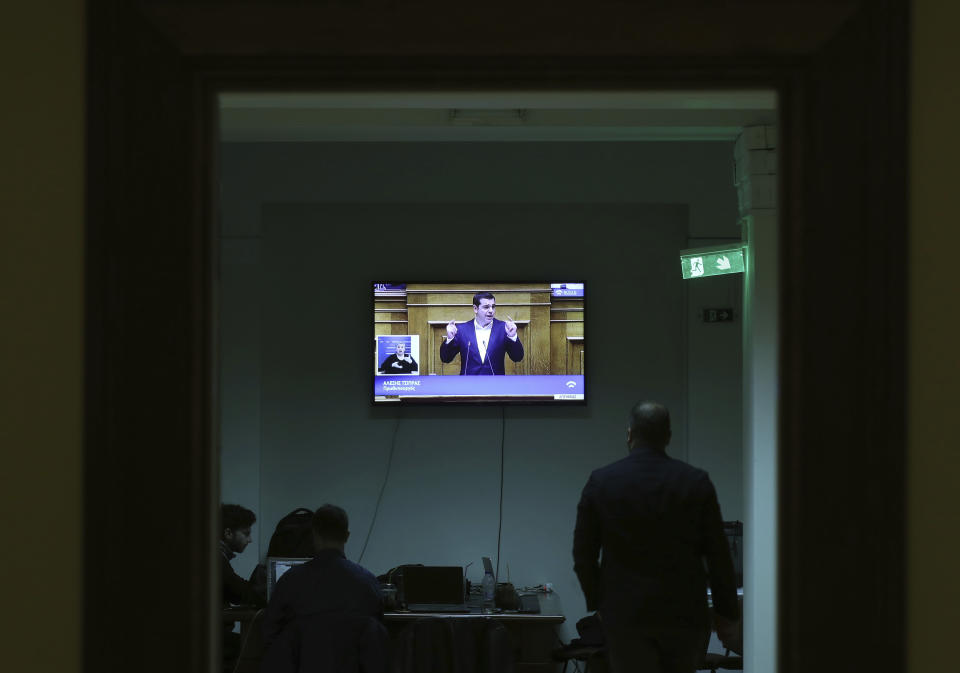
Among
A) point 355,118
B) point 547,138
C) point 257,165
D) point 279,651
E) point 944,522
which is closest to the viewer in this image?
point 944,522

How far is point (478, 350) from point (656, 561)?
284 cm

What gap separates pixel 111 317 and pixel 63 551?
34 centimetres

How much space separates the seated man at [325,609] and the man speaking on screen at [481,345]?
2.08 meters

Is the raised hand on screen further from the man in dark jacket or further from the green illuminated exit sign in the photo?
the man in dark jacket

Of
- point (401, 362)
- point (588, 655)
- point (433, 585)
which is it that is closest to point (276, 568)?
point (433, 585)

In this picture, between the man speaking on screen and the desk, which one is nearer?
the desk

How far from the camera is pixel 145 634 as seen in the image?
1380 mm

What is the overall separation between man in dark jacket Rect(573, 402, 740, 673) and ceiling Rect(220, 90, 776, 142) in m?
1.46

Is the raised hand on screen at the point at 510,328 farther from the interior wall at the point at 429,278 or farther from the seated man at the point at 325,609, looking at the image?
the seated man at the point at 325,609

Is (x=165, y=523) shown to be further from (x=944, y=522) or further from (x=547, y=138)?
(x=547, y=138)

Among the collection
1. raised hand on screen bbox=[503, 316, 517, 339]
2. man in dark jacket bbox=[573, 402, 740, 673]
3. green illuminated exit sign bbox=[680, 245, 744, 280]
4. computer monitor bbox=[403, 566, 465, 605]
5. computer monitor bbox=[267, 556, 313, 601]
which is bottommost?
→ computer monitor bbox=[403, 566, 465, 605]

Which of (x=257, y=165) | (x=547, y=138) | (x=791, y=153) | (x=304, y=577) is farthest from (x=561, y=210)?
(x=791, y=153)

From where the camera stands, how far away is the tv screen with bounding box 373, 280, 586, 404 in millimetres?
6117

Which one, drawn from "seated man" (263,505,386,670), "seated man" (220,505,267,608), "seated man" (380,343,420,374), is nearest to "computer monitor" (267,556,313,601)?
"seated man" (220,505,267,608)
